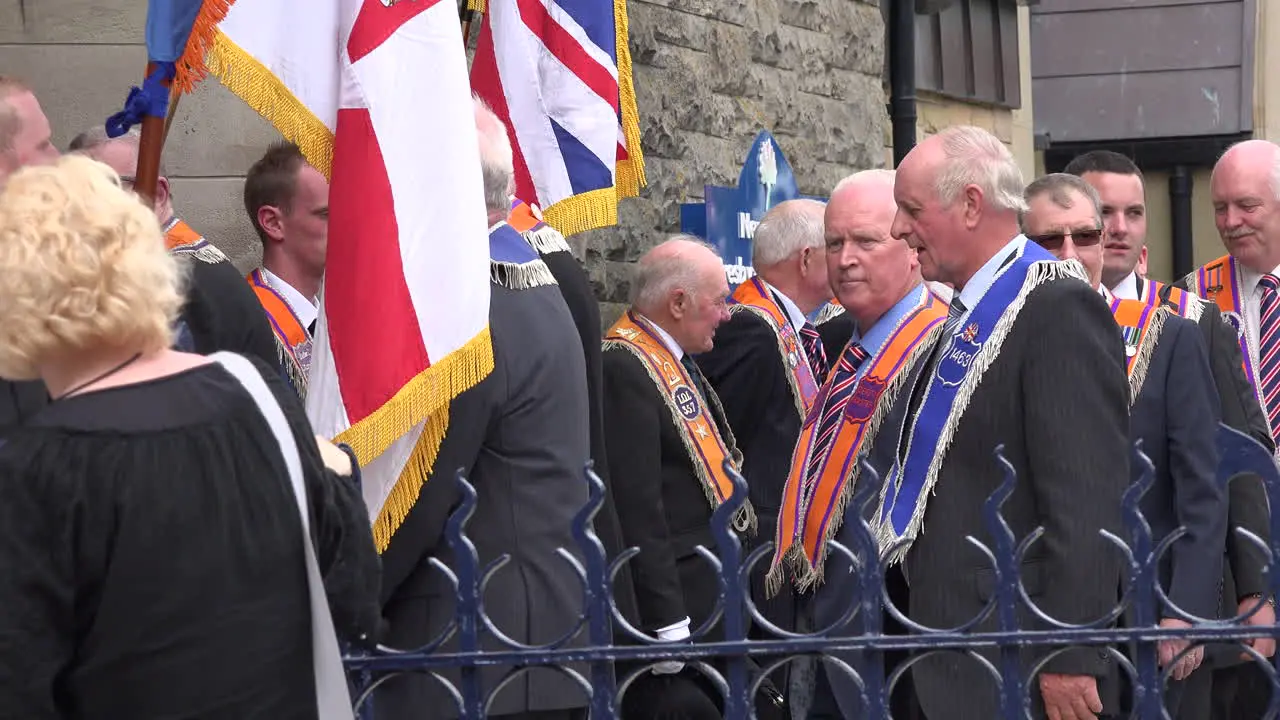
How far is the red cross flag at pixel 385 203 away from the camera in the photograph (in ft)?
13.9

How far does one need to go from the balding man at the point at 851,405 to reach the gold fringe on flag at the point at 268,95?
148 centimetres

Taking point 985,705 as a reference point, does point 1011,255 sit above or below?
above

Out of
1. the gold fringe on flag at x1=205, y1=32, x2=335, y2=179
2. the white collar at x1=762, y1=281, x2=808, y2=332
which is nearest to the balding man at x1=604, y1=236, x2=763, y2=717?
the white collar at x1=762, y1=281, x2=808, y2=332

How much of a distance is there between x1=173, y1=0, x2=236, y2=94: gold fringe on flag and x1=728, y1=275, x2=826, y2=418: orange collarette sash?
9.84 feet

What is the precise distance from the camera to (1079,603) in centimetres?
402

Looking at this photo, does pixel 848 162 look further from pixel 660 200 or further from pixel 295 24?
pixel 295 24

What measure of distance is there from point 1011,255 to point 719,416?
2158 millimetres

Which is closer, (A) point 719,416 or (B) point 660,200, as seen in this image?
(A) point 719,416

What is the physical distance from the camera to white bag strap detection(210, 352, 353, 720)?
279 cm

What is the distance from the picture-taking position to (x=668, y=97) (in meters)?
8.55

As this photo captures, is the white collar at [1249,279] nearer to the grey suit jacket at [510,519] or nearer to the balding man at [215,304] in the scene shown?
the grey suit jacket at [510,519]

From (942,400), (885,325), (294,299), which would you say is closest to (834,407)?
(885,325)

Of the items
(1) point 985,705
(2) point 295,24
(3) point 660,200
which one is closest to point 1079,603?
(1) point 985,705

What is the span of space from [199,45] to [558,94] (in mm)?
2067
